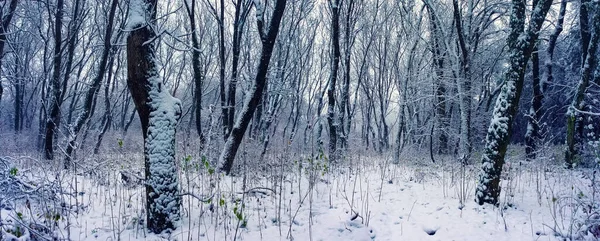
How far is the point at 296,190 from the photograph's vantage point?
628 cm

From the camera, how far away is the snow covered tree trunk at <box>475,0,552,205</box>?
16.0 ft

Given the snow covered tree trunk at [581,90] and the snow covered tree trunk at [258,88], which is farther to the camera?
the snow covered tree trunk at [581,90]

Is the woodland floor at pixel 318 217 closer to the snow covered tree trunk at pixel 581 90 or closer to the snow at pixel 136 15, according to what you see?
the snow at pixel 136 15

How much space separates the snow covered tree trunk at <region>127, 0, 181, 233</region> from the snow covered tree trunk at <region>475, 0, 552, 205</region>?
184 inches

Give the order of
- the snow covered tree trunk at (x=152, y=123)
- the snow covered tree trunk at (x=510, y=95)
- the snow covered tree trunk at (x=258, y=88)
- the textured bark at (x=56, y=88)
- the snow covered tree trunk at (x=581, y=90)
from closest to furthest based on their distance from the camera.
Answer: the snow covered tree trunk at (x=152, y=123), the snow covered tree trunk at (x=510, y=95), the snow covered tree trunk at (x=258, y=88), the snow covered tree trunk at (x=581, y=90), the textured bark at (x=56, y=88)

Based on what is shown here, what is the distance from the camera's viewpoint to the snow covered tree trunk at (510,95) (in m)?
4.87

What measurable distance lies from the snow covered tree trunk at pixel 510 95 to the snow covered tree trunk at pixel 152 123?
15.3 ft

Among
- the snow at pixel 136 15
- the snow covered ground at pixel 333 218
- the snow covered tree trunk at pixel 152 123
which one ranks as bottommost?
the snow covered ground at pixel 333 218

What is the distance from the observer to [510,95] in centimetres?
491

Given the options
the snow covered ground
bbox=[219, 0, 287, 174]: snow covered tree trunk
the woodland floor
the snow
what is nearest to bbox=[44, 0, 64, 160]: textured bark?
the woodland floor

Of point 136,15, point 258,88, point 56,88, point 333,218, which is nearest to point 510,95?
point 333,218

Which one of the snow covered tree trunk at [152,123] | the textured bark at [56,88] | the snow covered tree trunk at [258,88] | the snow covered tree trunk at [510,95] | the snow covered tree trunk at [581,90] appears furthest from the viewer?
the textured bark at [56,88]

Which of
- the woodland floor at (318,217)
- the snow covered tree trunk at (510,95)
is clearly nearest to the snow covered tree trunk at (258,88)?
the woodland floor at (318,217)

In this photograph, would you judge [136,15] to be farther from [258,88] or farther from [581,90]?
[581,90]
